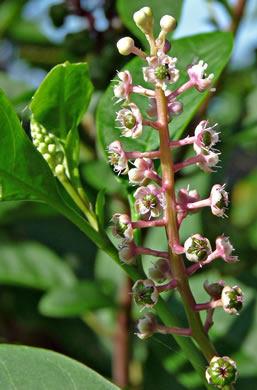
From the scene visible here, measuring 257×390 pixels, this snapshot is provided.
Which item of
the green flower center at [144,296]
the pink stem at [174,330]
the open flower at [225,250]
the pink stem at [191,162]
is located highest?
the pink stem at [191,162]

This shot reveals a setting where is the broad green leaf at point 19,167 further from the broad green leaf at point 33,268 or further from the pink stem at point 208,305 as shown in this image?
the broad green leaf at point 33,268

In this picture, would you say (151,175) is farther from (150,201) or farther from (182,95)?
(182,95)

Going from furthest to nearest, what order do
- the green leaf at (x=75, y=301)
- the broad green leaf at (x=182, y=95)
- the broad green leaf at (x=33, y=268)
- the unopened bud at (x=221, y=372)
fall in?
the broad green leaf at (x=33, y=268)
the green leaf at (x=75, y=301)
the broad green leaf at (x=182, y=95)
the unopened bud at (x=221, y=372)

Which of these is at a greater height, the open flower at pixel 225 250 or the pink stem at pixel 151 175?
the pink stem at pixel 151 175

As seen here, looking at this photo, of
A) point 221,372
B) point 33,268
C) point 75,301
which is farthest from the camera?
point 33,268

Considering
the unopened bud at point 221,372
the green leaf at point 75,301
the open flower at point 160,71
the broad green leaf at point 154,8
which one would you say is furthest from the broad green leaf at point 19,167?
the green leaf at point 75,301

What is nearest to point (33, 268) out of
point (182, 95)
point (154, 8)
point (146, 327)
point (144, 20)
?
point (154, 8)

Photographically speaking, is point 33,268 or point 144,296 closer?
point 144,296
